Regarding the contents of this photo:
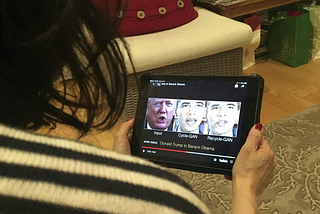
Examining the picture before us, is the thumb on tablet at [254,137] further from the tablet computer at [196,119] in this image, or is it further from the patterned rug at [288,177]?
the patterned rug at [288,177]

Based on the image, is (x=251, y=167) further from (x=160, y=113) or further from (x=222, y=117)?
(x=160, y=113)

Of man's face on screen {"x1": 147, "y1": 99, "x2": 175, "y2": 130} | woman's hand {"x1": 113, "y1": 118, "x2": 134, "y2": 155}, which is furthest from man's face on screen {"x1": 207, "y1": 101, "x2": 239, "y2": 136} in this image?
woman's hand {"x1": 113, "y1": 118, "x2": 134, "y2": 155}

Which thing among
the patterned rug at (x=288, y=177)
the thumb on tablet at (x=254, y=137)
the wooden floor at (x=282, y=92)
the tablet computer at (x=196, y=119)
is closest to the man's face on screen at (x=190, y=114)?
the tablet computer at (x=196, y=119)

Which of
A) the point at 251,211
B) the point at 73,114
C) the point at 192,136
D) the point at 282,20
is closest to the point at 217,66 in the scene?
the point at 282,20

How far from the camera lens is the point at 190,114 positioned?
79 cm

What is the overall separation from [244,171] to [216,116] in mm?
156

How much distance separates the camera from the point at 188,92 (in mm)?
806

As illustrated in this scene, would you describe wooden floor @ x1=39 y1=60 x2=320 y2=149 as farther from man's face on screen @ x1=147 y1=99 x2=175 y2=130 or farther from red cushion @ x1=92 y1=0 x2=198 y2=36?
man's face on screen @ x1=147 y1=99 x2=175 y2=130

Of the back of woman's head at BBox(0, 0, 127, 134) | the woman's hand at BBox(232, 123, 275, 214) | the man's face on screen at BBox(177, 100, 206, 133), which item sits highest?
the back of woman's head at BBox(0, 0, 127, 134)

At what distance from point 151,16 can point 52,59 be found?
4.25 ft

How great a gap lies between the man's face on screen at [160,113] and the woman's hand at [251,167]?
0.21 m

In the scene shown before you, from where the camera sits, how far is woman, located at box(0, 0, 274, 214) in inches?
11.3

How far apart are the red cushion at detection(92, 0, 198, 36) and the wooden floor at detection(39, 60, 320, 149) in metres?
0.54

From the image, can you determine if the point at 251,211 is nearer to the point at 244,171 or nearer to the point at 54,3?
the point at 244,171
